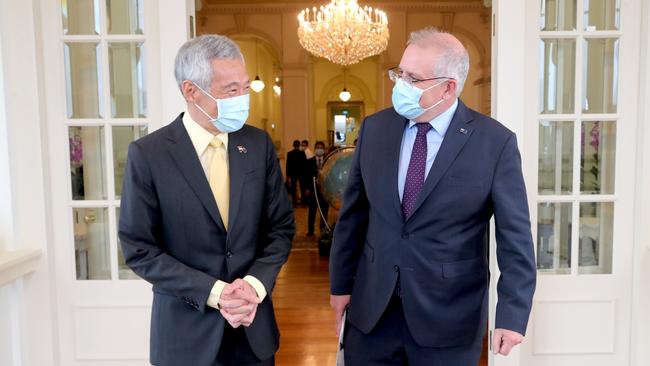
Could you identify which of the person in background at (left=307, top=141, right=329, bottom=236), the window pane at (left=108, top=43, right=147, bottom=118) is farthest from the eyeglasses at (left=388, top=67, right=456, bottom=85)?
the person in background at (left=307, top=141, right=329, bottom=236)

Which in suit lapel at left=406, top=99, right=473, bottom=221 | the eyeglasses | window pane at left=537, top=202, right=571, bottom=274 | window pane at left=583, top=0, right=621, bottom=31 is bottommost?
window pane at left=537, top=202, right=571, bottom=274

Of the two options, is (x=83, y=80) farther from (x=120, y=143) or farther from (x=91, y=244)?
(x=91, y=244)

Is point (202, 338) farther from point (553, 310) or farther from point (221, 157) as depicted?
point (553, 310)

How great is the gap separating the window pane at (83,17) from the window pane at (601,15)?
247cm

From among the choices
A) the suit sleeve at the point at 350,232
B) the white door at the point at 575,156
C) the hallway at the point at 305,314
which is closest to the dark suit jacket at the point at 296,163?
the hallway at the point at 305,314

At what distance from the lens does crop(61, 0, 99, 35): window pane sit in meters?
2.56

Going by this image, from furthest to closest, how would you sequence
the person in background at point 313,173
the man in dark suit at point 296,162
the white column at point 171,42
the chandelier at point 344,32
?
the man in dark suit at point 296,162 → the person in background at point 313,173 → the chandelier at point 344,32 → the white column at point 171,42

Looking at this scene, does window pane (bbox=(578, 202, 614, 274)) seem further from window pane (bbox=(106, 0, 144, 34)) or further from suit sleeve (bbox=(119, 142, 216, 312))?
window pane (bbox=(106, 0, 144, 34))

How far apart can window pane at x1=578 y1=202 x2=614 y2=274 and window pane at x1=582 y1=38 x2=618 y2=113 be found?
1.69ft

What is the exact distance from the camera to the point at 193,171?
150 cm

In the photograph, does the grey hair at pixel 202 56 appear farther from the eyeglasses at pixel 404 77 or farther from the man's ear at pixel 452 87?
the man's ear at pixel 452 87

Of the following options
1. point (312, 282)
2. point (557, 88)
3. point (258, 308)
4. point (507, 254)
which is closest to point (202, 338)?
point (258, 308)

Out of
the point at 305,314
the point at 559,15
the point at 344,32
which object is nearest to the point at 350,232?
the point at 559,15

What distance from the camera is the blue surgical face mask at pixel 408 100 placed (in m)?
1.70
